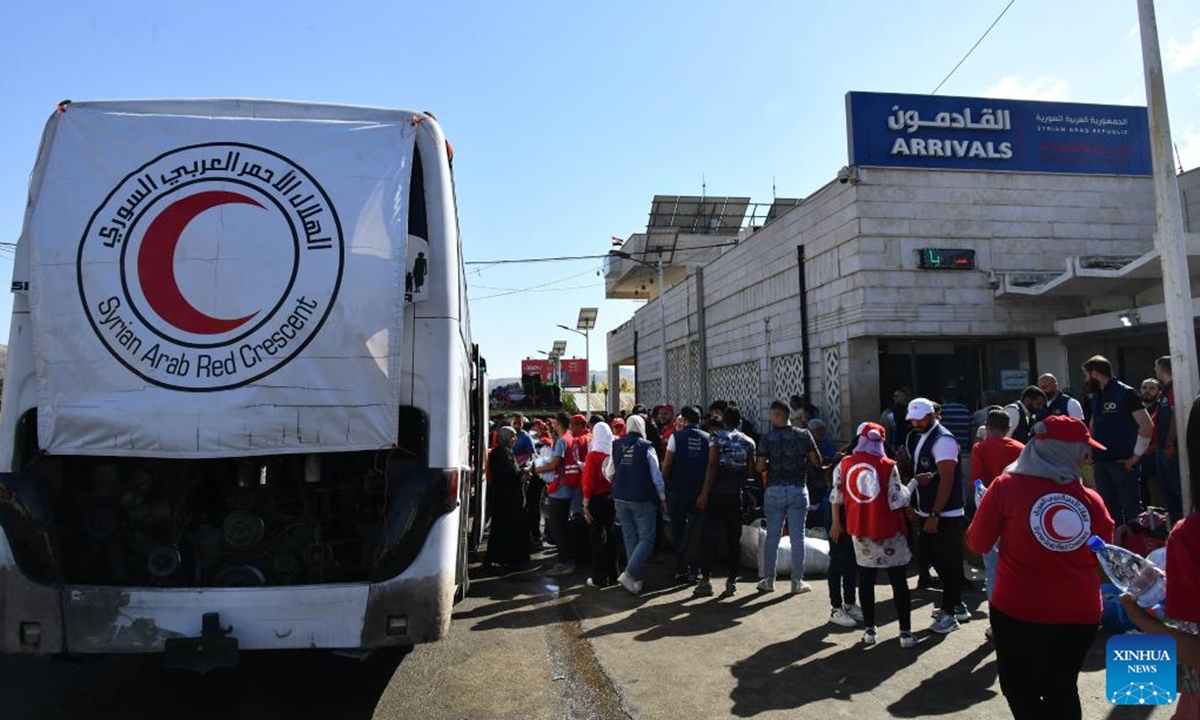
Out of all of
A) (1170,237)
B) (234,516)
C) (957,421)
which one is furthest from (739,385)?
(234,516)

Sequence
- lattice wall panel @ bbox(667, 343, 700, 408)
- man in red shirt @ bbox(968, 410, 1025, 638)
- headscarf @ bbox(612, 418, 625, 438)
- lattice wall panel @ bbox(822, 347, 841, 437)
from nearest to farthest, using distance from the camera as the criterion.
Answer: man in red shirt @ bbox(968, 410, 1025, 638)
headscarf @ bbox(612, 418, 625, 438)
lattice wall panel @ bbox(822, 347, 841, 437)
lattice wall panel @ bbox(667, 343, 700, 408)

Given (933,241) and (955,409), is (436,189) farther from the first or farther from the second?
(933,241)

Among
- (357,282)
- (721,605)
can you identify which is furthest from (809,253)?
(357,282)

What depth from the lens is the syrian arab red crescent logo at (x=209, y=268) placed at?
12.7 ft

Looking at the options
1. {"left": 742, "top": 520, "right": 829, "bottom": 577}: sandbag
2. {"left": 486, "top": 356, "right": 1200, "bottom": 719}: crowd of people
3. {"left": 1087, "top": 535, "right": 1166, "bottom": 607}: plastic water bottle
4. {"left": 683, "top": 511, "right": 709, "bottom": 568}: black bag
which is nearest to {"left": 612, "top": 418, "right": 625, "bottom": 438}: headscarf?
{"left": 486, "top": 356, "right": 1200, "bottom": 719}: crowd of people

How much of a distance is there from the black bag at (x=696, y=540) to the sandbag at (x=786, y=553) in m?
0.63

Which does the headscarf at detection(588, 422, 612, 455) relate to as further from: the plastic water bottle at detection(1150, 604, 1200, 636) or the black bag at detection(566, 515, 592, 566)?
the plastic water bottle at detection(1150, 604, 1200, 636)

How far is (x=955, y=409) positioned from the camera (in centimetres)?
1145

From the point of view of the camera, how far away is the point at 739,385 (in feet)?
64.5

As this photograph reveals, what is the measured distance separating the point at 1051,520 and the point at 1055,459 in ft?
0.82

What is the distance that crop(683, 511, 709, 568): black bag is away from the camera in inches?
293

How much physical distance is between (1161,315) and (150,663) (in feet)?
42.9

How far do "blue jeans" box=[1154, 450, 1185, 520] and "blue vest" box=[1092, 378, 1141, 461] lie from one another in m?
0.51

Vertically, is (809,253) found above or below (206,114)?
above
